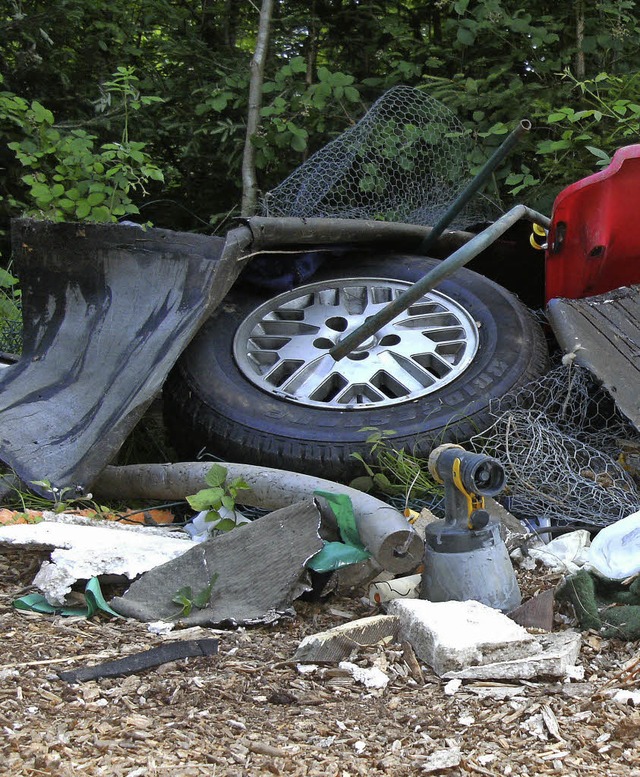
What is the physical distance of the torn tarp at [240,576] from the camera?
261 cm

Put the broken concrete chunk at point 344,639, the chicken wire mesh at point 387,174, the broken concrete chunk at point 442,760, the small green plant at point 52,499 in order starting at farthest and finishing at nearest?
the chicken wire mesh at point 387,174 < the small green plant at point 52,499 < the broken concrete chunk at point 344,639 < the broken concrete chunk at point 442,760

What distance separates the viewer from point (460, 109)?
6812 millimetres

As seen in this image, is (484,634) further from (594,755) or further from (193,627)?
(193,627)

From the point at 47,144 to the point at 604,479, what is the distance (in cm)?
466

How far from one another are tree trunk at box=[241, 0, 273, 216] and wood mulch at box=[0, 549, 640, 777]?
5180mm

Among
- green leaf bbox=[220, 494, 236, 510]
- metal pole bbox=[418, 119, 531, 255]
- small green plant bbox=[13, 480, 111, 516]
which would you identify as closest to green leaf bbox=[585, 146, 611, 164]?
metal pole bbox=[418, 119, 531, 255]

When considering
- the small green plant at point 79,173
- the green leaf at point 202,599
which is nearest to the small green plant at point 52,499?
the green leaf at point 202,599

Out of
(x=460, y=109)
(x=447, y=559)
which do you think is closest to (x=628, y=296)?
(x=447, y=559)

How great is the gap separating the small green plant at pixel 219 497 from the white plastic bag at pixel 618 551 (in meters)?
1.19

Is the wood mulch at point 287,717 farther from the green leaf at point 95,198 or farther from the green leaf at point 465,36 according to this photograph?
the green leaf at point 465,36

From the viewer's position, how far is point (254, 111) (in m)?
7.20

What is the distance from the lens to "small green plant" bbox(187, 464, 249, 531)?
3.15m

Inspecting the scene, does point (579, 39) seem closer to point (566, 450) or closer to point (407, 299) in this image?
point (407, 299)

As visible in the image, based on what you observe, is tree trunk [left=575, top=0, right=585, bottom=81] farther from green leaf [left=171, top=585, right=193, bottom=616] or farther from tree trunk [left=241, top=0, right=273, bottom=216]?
green leaf [left=171, top=585, right=193, bottom=616]
